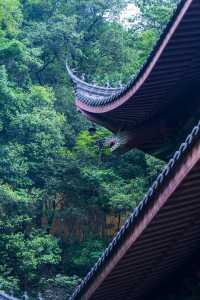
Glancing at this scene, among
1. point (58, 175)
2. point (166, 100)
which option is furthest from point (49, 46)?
point (166, 100)

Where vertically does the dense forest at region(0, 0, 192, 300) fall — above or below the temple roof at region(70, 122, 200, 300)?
below

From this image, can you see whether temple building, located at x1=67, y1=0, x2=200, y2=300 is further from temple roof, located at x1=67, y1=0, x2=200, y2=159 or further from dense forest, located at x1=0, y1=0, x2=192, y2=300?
dense forest, located at x1=0, y1=0, x2=192, y2=300

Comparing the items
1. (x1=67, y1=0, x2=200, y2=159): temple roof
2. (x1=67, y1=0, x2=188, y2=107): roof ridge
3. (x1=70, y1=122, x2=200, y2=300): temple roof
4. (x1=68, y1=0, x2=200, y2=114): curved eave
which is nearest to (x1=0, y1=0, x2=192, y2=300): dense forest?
(x1=67, y1=0, x2=188, y2=107): roof ridge

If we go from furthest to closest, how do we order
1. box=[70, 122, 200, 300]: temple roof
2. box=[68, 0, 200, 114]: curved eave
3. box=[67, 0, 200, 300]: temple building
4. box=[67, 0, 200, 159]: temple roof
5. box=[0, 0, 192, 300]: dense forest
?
1. box=[0, 0, 192, 300]: dense forest
2. box=[67, 0, 200, 159]: temple roof
3. box=[68, 0, 200, 114]: curved eave
4. box=[67, 0, 200, 300]: temple building
5. box=[70, 122, 200, 300]: temple roof

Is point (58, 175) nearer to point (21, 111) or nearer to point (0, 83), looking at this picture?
point (21, 111)

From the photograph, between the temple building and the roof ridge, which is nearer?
the temple building

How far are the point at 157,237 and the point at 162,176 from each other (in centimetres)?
81

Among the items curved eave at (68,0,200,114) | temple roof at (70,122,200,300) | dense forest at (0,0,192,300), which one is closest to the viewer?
temple roof at (70,122,200,300)

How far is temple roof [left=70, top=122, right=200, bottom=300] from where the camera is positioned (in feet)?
9.61

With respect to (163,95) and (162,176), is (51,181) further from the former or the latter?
(162,176)

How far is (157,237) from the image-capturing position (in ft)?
11.9

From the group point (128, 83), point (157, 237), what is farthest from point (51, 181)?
point (157, 237)

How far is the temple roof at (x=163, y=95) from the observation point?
441 cm

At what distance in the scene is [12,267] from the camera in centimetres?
1114
